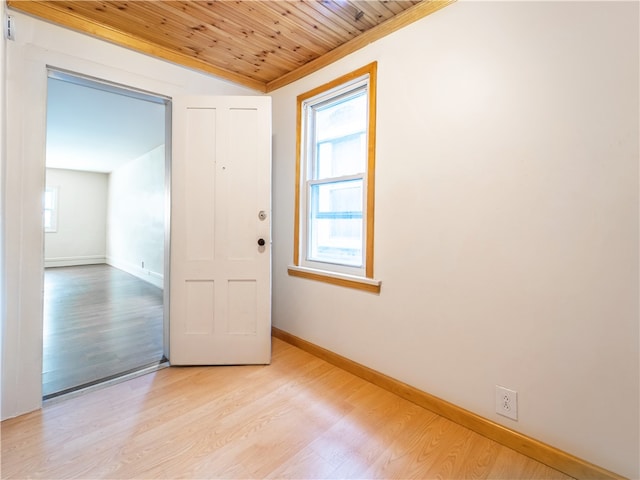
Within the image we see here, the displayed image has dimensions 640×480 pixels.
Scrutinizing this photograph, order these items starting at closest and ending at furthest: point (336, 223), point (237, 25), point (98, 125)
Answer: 1. point (237, 25)
2. point (336, 223)
3. point (98, 125)

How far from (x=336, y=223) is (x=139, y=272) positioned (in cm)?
502

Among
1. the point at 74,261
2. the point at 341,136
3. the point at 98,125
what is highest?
the point at 98,125

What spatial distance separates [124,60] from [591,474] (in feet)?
11.1

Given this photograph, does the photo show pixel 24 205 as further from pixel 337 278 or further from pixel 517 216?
pixel 517 216

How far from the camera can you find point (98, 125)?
4055mm

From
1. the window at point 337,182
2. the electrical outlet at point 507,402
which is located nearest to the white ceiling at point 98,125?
the window at point 337,182

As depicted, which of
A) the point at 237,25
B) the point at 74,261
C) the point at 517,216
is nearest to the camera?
the point at 517,216

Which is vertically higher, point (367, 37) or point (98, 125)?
point (98, 125)

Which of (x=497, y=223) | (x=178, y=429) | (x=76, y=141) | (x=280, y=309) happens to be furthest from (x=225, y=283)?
(x=76, y=141)

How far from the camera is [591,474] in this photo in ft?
4.02

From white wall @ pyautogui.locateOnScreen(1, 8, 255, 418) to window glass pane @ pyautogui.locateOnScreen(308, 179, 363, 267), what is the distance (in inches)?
68.3

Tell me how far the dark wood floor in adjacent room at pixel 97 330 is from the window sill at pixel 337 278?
1.29m

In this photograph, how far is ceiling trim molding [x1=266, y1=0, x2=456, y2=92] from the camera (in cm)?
170

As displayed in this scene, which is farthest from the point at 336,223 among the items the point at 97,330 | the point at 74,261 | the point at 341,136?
the point at 74,261
